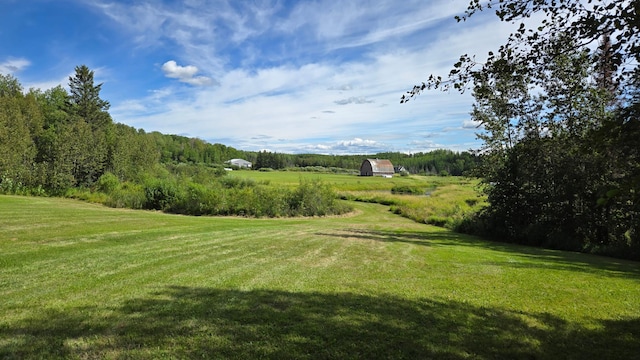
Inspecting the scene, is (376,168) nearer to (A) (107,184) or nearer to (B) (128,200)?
(A) (107,184)

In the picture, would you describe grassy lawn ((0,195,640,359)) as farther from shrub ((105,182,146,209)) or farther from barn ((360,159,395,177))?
barn ((360,159,395,177))

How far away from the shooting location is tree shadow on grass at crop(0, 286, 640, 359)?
3887mm

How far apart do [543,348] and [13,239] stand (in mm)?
12080

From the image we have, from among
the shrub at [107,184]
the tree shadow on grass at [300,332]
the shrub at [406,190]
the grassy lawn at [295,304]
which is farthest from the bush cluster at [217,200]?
the shrub at [406,190]

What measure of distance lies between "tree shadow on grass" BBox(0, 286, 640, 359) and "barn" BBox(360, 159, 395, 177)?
110 meters

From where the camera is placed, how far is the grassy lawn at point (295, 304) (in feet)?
13.3

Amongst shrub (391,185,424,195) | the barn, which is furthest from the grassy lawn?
the barn

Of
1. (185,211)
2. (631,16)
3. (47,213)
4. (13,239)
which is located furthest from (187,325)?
(185,211)

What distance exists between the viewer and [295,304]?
5418 mm

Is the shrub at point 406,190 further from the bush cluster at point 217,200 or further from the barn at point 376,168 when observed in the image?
the barn at point 376,168

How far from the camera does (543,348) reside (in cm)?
430

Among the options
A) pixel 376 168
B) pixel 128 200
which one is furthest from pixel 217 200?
pixel 376 168

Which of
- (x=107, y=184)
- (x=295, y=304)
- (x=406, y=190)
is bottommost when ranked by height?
(x=295, y=304)

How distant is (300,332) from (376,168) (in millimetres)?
Answer: 113251
